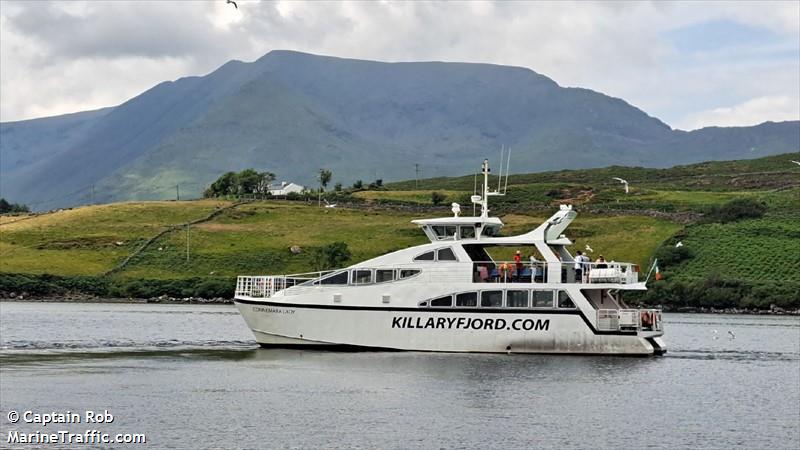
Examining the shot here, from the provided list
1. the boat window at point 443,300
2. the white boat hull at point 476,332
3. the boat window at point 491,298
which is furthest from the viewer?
the boat window at point 491,298

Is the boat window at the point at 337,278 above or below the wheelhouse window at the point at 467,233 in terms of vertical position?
below

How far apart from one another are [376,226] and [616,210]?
2741 cm

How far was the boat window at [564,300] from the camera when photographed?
49.9 meters

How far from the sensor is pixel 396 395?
40.2m

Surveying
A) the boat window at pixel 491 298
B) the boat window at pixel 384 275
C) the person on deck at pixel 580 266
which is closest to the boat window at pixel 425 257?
the boat window at pixel 384 275

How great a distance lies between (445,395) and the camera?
133 ft

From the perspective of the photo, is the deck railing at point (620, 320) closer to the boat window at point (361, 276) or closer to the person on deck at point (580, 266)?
the person on deck at point (580, 266)

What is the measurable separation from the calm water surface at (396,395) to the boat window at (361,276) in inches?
121

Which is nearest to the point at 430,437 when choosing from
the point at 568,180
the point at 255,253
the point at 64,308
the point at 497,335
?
the point at 497,335

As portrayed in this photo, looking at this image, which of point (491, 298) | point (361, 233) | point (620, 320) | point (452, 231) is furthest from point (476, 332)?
point (361, 233)

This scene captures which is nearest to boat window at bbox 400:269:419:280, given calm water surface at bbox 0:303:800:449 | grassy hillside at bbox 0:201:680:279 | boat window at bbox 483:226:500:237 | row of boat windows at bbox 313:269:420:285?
row of boat windows at bbox 313:269:420:285

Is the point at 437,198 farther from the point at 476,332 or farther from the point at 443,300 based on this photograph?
the point at 476,332

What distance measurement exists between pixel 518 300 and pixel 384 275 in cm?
554

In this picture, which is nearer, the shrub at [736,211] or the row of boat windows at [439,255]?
the row of boat windows at [439,255]
